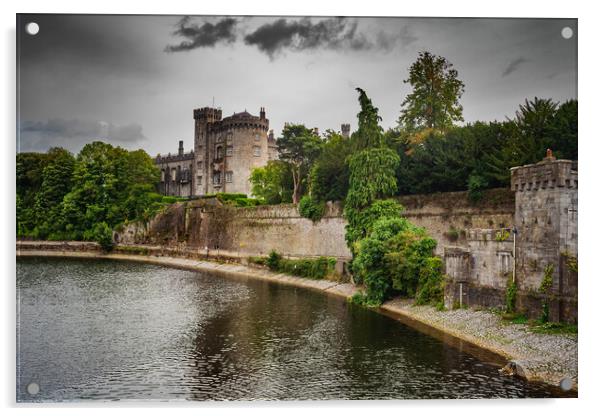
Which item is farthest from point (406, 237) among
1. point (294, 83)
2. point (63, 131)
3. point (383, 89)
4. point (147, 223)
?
point (147, 223)

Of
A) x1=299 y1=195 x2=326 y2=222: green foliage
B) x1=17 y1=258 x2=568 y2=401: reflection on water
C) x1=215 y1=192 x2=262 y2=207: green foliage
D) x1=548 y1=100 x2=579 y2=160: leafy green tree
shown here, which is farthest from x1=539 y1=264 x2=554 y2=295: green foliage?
x1=215 y1=192 x2=262 y2=207: green foliage

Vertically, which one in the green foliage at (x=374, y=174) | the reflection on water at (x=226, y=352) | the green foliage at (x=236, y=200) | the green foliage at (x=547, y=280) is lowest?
the reflection on water at (x=226, y=352)

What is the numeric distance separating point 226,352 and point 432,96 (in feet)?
30.2

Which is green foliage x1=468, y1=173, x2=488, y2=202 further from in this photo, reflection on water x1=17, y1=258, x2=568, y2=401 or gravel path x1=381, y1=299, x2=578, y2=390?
reflection on water x1=17, y1=258, x2=568, y2=401

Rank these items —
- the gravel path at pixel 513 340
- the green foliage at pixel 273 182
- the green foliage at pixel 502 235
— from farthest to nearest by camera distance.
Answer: the green foliage at pixel 273 182 → the green foliage at pixel 502 235 → the gravel path at pixel 513 340

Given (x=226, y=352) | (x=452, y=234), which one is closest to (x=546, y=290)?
(x=226, y=352)

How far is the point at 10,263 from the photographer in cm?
812

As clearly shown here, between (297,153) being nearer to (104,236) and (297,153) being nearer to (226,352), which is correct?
(104,236)

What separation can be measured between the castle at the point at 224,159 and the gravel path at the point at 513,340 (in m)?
19.0

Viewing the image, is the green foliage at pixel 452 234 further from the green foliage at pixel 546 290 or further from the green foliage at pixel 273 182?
the green foliage at pixel 273 182

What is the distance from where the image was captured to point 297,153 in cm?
2839

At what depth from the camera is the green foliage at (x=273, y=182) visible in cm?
2856

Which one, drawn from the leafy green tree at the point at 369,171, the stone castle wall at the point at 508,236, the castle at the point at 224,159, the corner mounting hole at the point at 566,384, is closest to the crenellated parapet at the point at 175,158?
the castle at the point at 224,159
